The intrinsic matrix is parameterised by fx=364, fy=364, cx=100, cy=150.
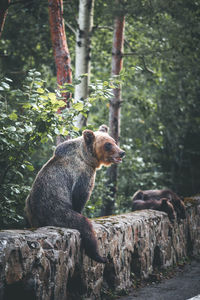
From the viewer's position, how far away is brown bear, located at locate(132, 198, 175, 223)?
22.0 ft

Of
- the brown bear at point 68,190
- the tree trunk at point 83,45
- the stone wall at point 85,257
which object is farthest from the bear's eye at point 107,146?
the tree trunk at point 83,45

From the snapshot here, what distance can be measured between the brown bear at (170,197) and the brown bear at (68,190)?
2.68 m

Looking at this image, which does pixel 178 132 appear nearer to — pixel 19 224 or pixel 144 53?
pixel 144 53

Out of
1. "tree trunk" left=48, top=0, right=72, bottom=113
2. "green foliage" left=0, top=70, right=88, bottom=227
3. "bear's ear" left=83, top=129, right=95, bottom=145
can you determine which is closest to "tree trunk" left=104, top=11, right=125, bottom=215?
"tree trunk" left=48, top=0, right=72, bottom=113

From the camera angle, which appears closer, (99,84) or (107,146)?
(99,84)

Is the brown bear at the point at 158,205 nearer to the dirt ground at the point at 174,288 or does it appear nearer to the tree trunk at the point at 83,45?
the dirt ground at the point at 174,288

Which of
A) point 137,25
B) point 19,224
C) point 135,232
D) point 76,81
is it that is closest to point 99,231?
point 135,232

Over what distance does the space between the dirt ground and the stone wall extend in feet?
0.69

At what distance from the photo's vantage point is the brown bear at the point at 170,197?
709 cm

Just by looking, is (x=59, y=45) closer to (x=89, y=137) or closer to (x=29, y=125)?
(x=89, y=137)

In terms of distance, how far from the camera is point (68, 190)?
4602 mm

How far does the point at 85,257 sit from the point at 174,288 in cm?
176

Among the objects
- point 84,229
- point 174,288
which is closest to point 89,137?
point 84,229

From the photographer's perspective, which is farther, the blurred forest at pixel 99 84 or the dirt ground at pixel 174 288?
the dirt ground at pixel 174 288
